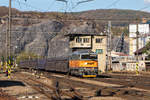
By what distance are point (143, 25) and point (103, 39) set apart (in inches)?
1574

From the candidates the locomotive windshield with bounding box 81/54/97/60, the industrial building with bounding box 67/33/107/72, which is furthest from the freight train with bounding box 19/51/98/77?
the industrial building with bounding box 67/33/107/72

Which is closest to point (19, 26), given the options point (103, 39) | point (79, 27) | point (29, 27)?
point (29, 27)

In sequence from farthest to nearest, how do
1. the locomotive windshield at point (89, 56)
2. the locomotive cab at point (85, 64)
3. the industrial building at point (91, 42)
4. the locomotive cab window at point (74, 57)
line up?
the industrial building at point (91, 42) < the locomotive cab window at point (74, 57) < the locomotive windshield at point (89, 56) < the locomotive cab at point (85, 64)

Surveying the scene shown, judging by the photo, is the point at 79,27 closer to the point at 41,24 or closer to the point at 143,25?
the point at 41,24

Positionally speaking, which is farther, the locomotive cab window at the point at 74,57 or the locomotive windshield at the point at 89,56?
the locomotive cab window at the point at 74,57

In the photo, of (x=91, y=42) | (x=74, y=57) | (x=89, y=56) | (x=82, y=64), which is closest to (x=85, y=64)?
(x=82, y=64)

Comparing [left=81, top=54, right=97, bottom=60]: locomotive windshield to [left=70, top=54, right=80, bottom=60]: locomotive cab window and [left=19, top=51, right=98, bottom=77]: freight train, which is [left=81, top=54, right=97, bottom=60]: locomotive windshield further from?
[left=70, top=54, right=80, bottom=60]: locomotive cab window

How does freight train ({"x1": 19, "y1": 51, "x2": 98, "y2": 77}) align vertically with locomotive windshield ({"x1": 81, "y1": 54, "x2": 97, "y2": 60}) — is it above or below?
below

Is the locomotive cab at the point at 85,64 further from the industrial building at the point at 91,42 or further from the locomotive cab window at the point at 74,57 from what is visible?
the industrial building at the point at 91,42

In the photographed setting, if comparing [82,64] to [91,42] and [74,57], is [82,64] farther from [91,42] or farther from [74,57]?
[91,42]

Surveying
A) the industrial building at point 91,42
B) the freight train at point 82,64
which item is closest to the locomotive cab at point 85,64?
the freight train at point 82,64

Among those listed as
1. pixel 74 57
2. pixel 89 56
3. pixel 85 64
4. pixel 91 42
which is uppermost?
pixel 91 42

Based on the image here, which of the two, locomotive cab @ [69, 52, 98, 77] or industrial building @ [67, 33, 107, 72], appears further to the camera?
industrial building @ [67, 33, 107, 72]

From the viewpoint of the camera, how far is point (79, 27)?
160250 millimetres
